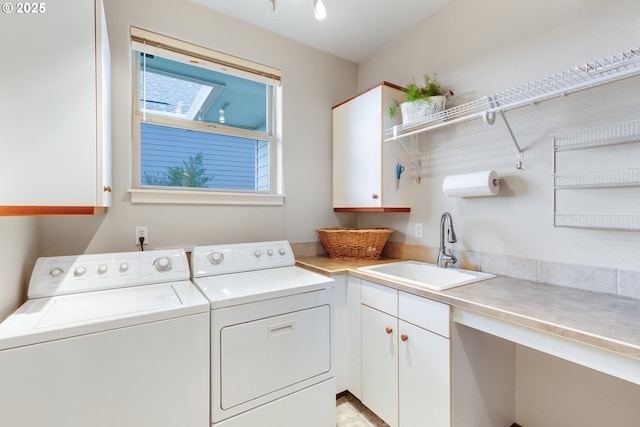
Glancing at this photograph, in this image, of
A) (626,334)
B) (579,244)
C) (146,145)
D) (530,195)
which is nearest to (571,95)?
(530,195)

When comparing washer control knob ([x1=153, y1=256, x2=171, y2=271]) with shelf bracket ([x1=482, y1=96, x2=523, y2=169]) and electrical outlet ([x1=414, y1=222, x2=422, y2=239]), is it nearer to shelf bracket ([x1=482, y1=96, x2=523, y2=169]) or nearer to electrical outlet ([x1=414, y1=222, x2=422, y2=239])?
electrical outlet ([x1=414, y1=222, x2=422, y2=239])

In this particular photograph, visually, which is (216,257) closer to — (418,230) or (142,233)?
(142,233)

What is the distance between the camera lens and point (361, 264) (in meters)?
2.05

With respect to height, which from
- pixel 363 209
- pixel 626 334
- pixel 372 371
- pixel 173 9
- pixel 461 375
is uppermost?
pixel 173 9

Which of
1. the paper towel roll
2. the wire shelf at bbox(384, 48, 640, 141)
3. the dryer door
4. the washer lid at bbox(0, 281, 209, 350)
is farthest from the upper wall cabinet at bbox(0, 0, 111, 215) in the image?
the paper towel roll

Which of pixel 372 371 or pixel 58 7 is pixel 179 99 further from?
pixel 372 371

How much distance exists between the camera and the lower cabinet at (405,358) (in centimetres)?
135

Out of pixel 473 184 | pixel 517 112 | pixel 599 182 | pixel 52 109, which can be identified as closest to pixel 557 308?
pixel 599 182

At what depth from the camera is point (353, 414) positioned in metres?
1.80

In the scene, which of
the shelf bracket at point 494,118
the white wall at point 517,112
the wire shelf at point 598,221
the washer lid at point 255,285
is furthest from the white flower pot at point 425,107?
the washer lid at point 255,285

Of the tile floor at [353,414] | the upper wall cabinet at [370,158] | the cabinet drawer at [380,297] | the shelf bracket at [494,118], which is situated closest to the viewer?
the shelf bracket at [494,118]

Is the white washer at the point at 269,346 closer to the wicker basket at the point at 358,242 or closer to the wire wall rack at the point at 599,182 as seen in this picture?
the wicker basket at the point at 358,242

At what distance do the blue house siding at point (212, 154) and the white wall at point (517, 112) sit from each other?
1.21 meters

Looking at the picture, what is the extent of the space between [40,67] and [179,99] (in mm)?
1011
